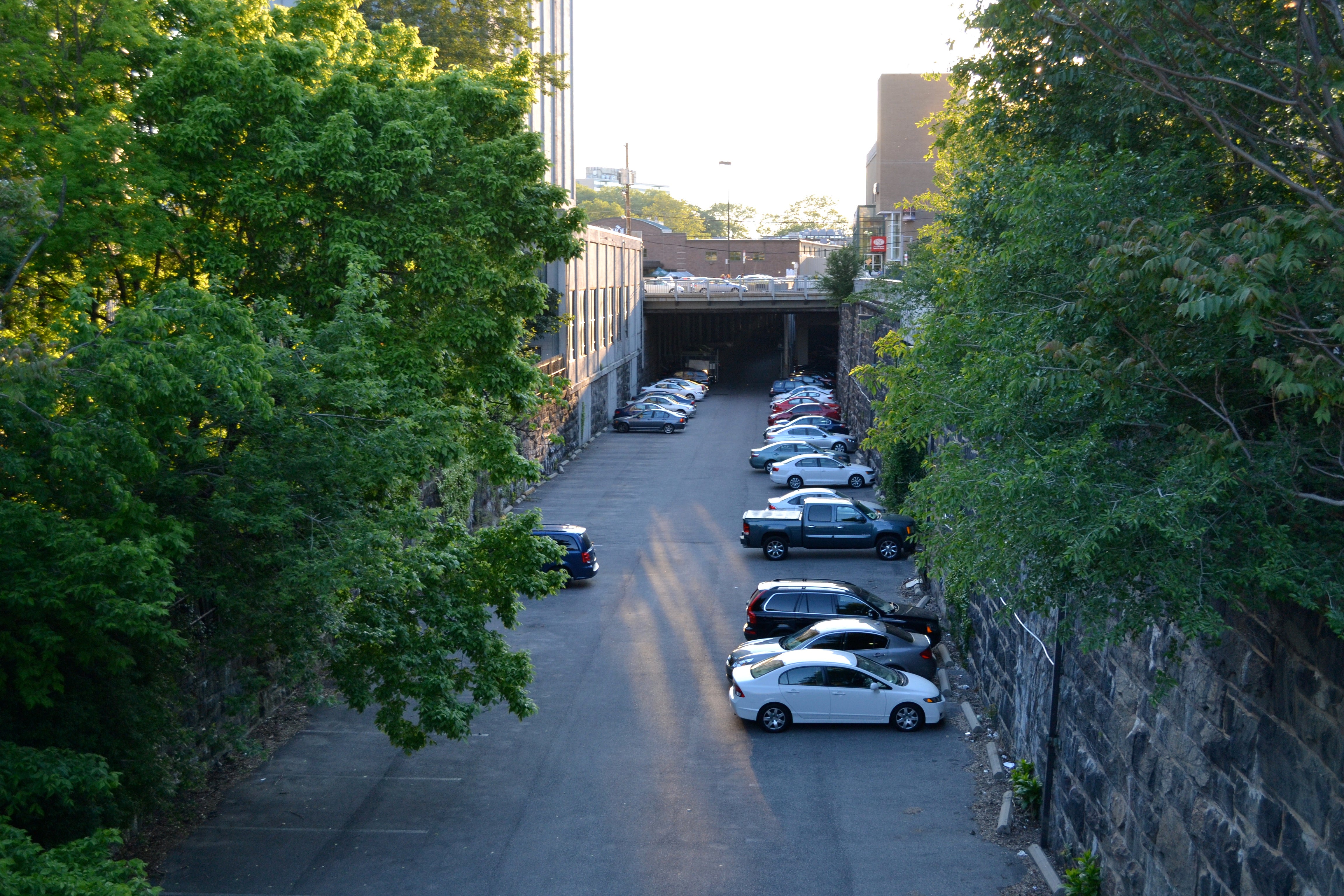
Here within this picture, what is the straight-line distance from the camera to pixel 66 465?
369 inches

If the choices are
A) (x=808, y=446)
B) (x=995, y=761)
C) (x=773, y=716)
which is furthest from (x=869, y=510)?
(x=995, y=761)

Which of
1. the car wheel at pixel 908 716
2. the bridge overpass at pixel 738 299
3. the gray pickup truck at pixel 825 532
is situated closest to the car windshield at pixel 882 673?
the car wheel at pixel 908 716

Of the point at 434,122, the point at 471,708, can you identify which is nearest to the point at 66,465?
the point at 471,708

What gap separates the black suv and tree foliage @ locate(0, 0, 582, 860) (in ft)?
19.8

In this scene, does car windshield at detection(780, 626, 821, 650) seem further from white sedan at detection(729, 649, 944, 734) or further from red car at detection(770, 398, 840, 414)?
red car at detection(770, 398, 840, 414)

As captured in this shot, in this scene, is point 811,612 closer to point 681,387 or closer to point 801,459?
point 801,459

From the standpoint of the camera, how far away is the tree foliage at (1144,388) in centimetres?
636

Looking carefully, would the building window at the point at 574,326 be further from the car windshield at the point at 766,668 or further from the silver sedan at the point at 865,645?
the car windshield at the point at 766,668

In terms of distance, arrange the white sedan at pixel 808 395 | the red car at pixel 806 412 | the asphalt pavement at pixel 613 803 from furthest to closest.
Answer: the white sedan at pixel 808 395 < the red car at pixel 806 412 < the asphalt pavement at pixel 613 803

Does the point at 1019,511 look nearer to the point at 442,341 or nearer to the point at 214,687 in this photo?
the point at 442,341

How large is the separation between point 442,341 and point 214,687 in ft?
20.9

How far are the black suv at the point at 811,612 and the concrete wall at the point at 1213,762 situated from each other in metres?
7.49

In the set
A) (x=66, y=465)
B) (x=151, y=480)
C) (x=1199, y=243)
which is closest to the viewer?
(x=1199, y=243)

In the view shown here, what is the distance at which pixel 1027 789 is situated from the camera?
13703 millimetres
